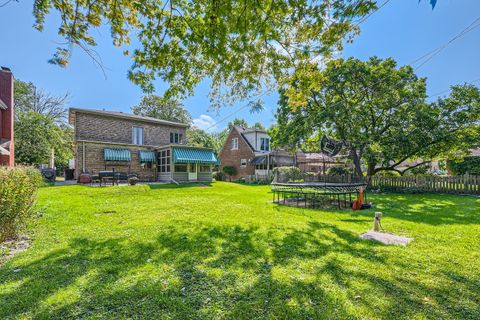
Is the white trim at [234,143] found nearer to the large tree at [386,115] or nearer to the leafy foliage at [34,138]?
the large tree at [386,115]

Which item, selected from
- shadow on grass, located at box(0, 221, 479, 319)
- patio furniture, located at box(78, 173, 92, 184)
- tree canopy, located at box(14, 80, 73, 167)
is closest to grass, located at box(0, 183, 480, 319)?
shadow on grass, located at box(0, 221, 479, 319)

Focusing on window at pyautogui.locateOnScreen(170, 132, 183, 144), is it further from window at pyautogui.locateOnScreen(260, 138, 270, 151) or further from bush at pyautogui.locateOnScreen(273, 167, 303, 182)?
bush at pyautogui.locateOnScreen(273, 167, 303, 182)

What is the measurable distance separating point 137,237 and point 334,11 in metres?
7.06

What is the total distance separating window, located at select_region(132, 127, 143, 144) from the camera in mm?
23953

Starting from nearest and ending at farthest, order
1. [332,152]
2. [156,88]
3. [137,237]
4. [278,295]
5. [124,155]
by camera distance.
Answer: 1. [278,295]
2. [137,237]
3. [156,88]
4. [332,152]
5. [124,155]

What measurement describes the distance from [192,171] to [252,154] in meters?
8.89

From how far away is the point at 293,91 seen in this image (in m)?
8.46

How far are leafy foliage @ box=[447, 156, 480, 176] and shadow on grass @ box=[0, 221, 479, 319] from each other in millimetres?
17592

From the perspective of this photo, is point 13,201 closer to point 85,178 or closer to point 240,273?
point 240,273

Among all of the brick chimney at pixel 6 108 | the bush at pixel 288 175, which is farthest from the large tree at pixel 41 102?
the bush at pixel 288 175

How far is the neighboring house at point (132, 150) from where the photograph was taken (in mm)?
20859

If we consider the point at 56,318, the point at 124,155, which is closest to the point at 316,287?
the point at 56,318

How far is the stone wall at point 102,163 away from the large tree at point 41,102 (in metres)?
22.2

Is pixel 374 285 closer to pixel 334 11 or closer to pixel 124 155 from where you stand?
pixel 334 11
